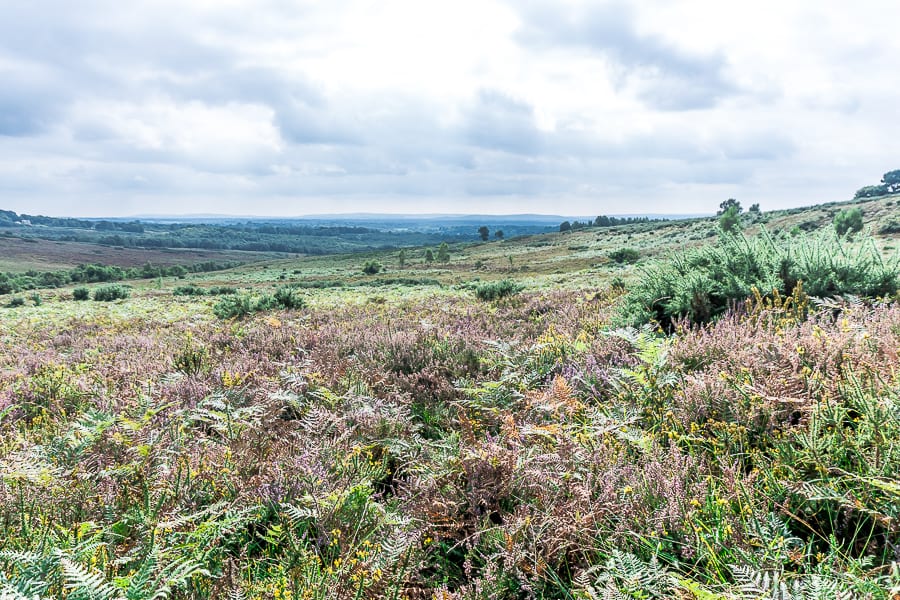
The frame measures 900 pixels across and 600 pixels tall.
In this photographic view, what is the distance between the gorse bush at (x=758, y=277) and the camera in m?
5.32

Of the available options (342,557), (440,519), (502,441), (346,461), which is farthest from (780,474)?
(346,461)

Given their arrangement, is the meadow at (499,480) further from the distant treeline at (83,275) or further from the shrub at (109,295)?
the distant treeline at (83,275)

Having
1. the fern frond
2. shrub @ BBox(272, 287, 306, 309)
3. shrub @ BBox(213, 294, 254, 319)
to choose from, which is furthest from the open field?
the fern frond

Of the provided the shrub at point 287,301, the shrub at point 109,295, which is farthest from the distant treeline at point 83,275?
the shrub at point 287,301

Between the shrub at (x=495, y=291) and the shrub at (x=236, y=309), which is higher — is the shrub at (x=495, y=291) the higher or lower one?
the higher one

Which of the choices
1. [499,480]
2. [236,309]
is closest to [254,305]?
[236,309]

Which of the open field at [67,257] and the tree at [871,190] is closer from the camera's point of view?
the open field at [67,257]

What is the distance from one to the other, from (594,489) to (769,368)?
5.27 feet

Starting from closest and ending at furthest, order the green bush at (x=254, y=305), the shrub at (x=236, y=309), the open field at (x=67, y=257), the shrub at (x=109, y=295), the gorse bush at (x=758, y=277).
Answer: the gorse bush at (x=758, y=277), the shrub at (x=236, y=309), the green bush at (x=254, y=305), the shrub at (x=109, y=295), the open field at (x=67, y=257)

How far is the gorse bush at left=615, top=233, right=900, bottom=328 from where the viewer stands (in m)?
5.32

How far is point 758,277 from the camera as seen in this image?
569cm

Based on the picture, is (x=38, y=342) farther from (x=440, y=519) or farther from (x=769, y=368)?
(x=769, y=368)

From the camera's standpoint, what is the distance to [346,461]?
2.88 metres

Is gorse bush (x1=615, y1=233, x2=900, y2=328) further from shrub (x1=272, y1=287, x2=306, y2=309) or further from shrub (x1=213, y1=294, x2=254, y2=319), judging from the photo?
shrub (x1=272, y1=287, x2=306, y2=309)
